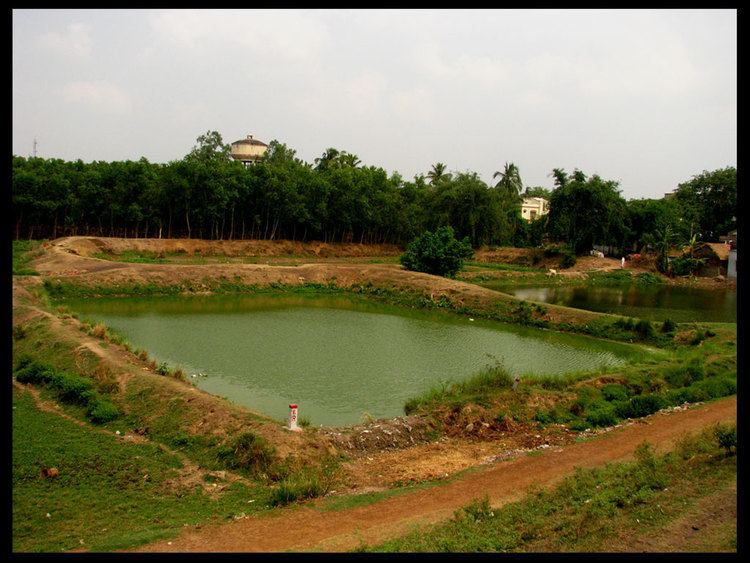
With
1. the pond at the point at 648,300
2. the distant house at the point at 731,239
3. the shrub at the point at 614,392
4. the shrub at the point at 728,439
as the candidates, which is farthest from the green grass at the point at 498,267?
the shrub at the point at 728,439

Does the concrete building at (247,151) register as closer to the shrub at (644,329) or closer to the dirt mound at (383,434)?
the shrub at (644,329)

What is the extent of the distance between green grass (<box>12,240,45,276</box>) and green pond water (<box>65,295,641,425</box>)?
5.58 meters

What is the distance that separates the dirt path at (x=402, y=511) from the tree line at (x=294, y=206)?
43.4 meters

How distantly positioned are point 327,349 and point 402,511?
12.4 m

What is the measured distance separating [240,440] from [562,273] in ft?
142

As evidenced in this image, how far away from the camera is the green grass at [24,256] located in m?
33.6

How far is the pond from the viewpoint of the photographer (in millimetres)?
33250

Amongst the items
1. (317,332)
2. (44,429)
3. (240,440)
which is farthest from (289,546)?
(317,332)

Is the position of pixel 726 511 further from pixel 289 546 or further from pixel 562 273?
pixel 562 273

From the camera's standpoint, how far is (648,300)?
39.8 metres

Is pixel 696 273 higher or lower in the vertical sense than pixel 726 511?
higher

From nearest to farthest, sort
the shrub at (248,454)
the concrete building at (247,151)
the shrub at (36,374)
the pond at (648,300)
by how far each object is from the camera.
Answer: the shrub at (248,454) < the shrub at (36,374) < the pond at (648,300) < the concrete building at (247,151)

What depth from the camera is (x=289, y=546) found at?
28.0 feet

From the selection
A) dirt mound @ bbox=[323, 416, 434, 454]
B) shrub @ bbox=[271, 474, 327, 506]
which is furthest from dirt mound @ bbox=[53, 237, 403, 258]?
shrub @ bbox=[271, 474, 327, 506]
